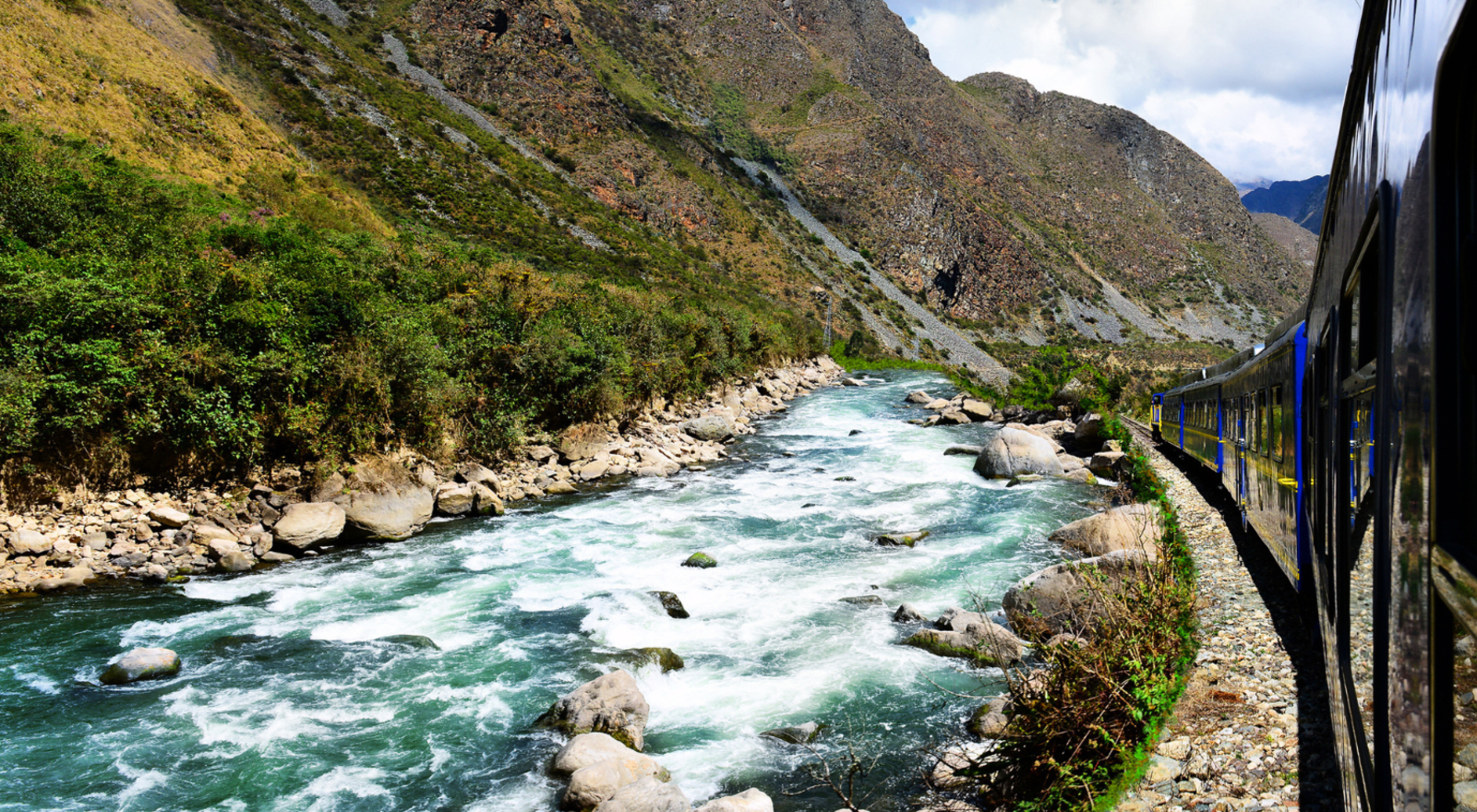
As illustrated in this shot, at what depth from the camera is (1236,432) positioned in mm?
11242

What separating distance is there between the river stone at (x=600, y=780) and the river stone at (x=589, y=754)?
8cm

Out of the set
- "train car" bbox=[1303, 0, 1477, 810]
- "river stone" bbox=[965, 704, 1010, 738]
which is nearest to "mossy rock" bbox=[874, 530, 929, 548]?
"river stone" bbox=[965, 704, 1010, 738]

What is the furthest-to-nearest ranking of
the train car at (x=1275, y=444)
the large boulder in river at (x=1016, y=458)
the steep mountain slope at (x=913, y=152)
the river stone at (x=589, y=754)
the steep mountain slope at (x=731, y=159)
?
A: the steep mountain slope at (x=913, y=152)
the steep mountain slope at (x=731, y=159)
the large boulder in river at (x=1016, y=458)
the train car at (x=1275, y=444)
the river stone at (x=589, y=754)

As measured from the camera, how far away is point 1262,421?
8945mm

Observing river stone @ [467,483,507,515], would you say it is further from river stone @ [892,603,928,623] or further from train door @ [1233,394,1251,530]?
train door @ [1233,394,1251,530]

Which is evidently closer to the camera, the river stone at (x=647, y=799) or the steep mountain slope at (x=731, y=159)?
the river stone at (x=647, y=799)

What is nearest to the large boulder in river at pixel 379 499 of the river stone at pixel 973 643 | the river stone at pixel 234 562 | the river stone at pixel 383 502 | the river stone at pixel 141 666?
the river stone at pixel 383 502

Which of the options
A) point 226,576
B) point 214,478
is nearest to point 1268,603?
point 226,576

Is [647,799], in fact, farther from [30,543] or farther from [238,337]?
[238,337]

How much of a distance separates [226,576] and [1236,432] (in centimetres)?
1518

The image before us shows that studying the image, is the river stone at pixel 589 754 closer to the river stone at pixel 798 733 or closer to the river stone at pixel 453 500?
the river stone at pixel 798 733

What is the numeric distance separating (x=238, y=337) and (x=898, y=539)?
1196 centimetres

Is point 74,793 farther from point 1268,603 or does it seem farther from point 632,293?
point 632,293

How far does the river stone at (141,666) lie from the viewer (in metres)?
8.12
